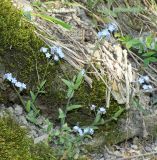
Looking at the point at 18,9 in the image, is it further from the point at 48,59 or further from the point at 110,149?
the point at 110,149

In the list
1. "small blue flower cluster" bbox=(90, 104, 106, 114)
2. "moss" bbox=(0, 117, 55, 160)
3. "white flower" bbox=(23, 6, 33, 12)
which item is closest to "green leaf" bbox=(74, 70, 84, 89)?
"small blue flower cluster" bbox=(90, 104, 106, 114)

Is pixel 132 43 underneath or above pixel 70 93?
above

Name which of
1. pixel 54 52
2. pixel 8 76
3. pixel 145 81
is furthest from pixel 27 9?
pixel 145 81

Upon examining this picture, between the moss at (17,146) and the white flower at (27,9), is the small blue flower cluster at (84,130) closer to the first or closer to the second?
the moss at (17,146)

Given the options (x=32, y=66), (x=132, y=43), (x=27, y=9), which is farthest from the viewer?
(x=132, y=43)

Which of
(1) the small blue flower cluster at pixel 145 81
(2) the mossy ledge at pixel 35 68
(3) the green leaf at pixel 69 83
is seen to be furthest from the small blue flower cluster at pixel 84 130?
(1) the small blue flower cluster at pixel 145 81

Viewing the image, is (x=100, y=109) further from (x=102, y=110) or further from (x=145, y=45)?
(x=145, y=45)

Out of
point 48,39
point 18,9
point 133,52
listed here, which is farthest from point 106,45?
point 18,9

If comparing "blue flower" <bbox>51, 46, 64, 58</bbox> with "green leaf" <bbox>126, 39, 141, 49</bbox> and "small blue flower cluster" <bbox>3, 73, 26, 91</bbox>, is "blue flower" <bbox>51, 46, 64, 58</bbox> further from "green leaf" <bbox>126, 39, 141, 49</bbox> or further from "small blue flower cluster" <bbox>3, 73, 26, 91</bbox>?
"green leaf" <bbox>126, 39, 141, 49</bbox>

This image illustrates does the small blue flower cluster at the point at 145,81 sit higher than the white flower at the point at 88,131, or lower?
higher
